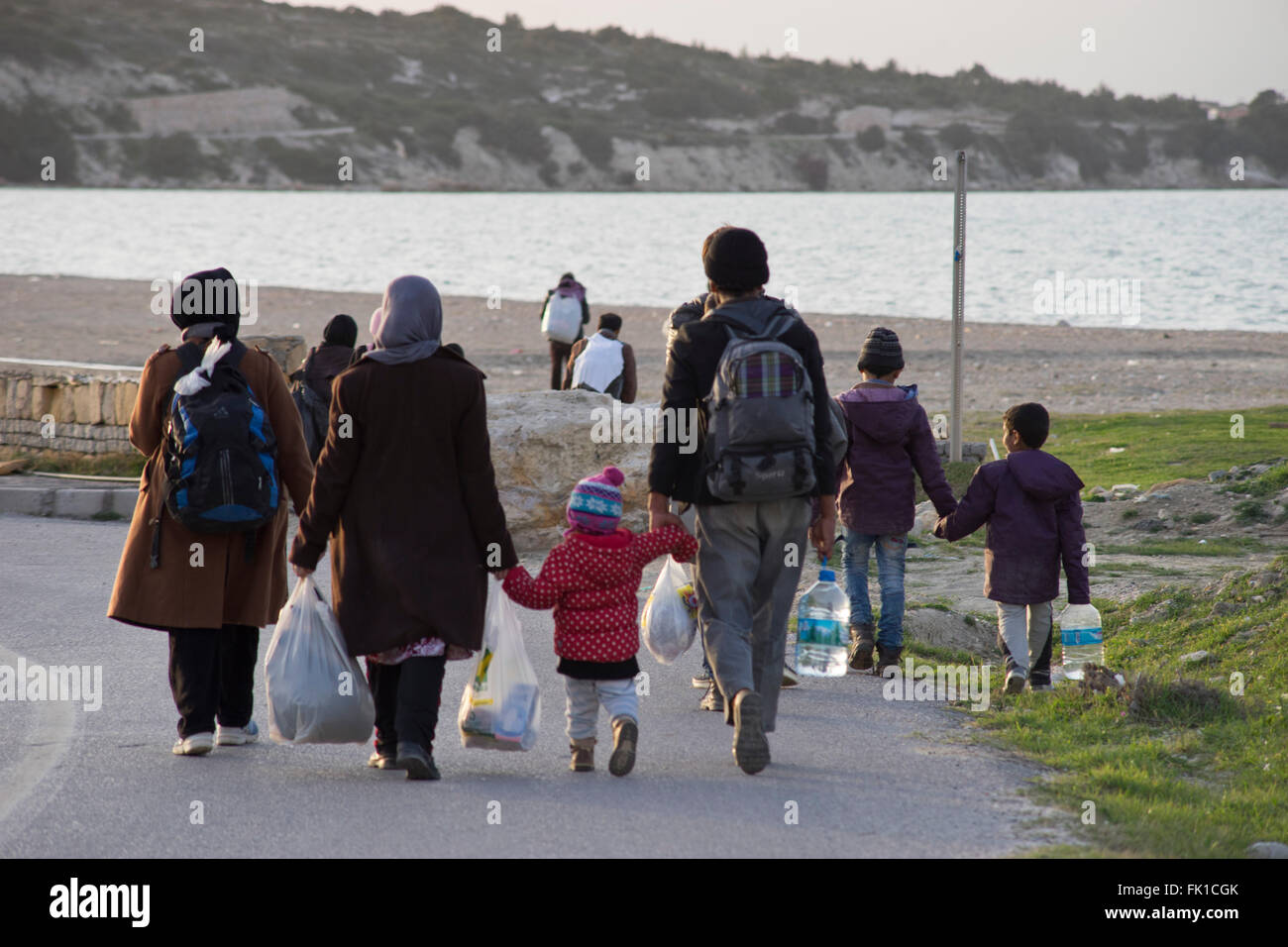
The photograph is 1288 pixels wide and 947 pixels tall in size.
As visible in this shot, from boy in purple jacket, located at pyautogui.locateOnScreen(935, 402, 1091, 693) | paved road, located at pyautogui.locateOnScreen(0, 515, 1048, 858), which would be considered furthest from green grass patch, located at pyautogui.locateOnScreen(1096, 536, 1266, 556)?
paved road, located at pyautogui.locateOnScreen(0, 515, 1048, 858)

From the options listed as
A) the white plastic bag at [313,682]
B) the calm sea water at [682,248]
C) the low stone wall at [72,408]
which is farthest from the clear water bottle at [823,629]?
the calm sea water at [682,248]

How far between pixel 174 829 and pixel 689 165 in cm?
14830

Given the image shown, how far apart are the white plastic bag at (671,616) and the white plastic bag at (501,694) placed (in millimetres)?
1196

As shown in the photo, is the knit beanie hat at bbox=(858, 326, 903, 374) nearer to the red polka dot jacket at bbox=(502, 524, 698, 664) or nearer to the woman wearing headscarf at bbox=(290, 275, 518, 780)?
the red polka dot jacket at bbox=(502, 524, 698, 664)

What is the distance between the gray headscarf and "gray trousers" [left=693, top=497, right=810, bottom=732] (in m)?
1.13

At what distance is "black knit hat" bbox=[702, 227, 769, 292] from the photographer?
A: 5.36 m

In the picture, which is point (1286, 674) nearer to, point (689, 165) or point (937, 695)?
point (937, 695)

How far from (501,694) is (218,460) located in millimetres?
1295

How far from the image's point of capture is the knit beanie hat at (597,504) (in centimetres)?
532

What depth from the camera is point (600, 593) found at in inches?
209

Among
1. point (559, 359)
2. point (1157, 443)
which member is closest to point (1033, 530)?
point (1157, 443)

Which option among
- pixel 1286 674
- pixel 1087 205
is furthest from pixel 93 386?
pixel 1087 205

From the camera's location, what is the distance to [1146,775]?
17.5 feet

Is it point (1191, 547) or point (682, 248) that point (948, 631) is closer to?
point (1191, 547)
